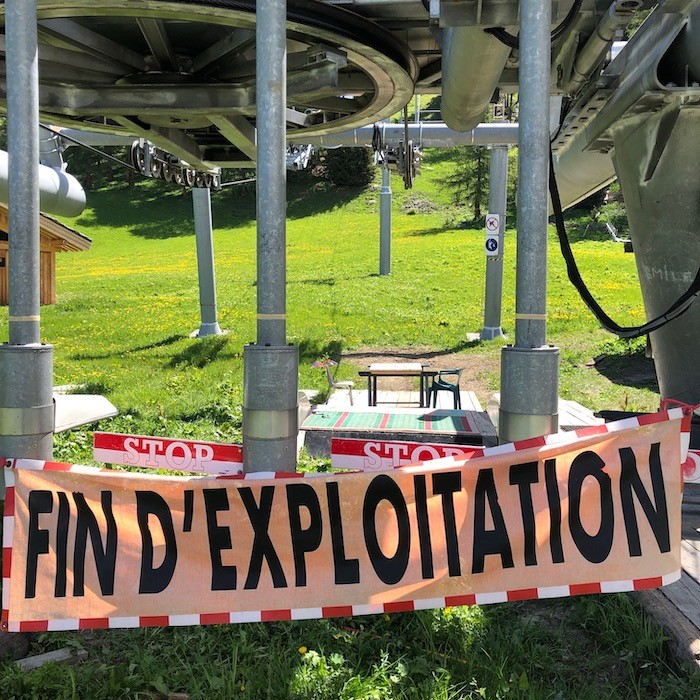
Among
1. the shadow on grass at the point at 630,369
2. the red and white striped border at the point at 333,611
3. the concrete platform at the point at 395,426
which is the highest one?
the shadow on grass at the point at 630,369

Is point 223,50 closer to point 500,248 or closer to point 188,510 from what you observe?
point 188,510

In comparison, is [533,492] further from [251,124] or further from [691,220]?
[251,124]

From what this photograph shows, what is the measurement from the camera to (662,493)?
12.9ft

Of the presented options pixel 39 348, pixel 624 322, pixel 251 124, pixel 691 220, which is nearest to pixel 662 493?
pixel 691 220

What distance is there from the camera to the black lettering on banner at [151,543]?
3949 mm

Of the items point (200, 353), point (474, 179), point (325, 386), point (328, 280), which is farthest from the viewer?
point (474, 179)

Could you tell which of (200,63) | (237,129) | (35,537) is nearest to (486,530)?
(35,537)

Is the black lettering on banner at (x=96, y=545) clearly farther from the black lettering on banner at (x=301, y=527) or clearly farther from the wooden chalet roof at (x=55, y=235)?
the wooden chalet roof at (x=55, y=235)

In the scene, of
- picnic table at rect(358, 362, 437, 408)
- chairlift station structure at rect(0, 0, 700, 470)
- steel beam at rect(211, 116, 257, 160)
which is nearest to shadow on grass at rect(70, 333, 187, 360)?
chairlift station structure at rect(0, 0, 700, 470)

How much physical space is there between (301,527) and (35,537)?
1.45 m

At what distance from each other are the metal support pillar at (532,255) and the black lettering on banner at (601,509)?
1.77 feet

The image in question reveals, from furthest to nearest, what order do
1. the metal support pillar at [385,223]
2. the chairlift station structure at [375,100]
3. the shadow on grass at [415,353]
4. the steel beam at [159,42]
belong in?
the metal support pillar at [385,223] < the shadow on grass at [415,353] < the steel beam at [159,42] < the chairlift station structure at [375,100]

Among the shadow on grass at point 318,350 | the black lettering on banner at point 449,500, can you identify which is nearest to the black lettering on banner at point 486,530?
the black lettering on banner at point 449,500

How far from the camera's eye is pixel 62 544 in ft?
13.1
